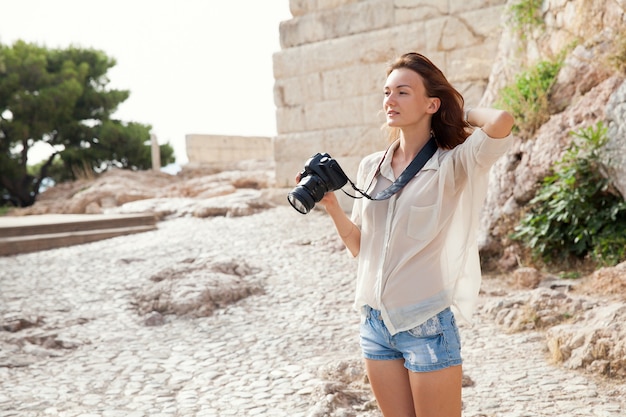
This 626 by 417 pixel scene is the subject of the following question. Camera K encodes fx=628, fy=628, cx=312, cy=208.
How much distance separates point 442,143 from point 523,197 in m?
4.47

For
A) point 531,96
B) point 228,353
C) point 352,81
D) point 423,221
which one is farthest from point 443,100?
point 352,81

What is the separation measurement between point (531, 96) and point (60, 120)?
16018 mm

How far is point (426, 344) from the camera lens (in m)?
1.87

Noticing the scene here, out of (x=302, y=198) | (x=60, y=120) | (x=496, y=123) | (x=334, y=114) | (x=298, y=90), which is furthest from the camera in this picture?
(x=60, y=120)

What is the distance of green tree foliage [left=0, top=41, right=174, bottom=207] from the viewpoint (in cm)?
1803

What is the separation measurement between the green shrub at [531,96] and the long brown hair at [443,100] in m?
4.84

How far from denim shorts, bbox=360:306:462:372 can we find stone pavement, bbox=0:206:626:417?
1.49 meters

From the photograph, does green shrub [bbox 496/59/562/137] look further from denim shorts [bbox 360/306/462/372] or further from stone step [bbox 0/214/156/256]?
stone step [bbox 0/214/156/256]

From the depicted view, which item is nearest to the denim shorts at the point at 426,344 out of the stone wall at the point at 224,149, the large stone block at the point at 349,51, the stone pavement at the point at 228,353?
the stone pavement at the point at 228,353

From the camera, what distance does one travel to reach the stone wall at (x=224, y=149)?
61.3 feet

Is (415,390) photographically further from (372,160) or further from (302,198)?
(372,160)

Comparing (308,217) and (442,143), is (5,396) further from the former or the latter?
(308,217)

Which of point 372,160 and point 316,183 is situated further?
point 372,160

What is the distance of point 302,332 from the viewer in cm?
500
